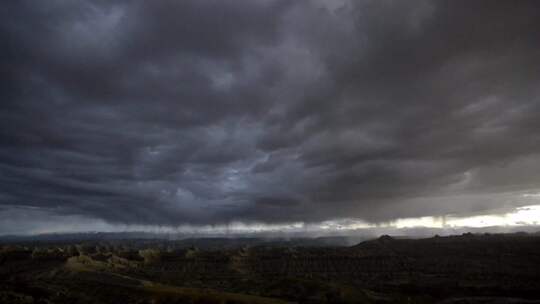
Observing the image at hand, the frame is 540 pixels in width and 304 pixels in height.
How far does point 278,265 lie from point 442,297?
3489 inches

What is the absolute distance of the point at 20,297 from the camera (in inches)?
3634

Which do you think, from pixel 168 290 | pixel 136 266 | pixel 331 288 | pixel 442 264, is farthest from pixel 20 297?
pixel 442 264

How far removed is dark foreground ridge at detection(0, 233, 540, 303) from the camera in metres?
102

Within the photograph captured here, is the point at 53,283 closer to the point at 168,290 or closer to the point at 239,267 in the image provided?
the point at 168,290

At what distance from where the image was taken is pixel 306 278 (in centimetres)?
12925

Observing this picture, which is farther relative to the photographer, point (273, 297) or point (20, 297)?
point (273, 297)

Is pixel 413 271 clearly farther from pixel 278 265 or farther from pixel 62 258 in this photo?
pixel 62 258

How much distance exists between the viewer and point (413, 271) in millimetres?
146500

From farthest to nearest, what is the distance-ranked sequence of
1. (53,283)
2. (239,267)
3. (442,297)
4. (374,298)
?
(239,267), (53,283), (442,297), (374,298)

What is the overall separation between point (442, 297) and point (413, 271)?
4026 centimetres

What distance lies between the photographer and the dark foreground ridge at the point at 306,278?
334 feet

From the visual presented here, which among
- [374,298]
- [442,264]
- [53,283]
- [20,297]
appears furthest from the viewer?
[442,264]

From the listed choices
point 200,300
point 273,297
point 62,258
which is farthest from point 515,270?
point 62,258

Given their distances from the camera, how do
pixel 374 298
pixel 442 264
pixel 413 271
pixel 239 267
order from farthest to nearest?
1. pixel 239 267
2. pixel 442 264
3. pixel 413 271
4. pixel 374 298
